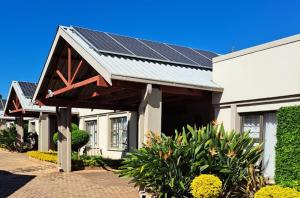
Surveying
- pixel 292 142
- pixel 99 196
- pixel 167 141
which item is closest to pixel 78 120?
pixel 99 196

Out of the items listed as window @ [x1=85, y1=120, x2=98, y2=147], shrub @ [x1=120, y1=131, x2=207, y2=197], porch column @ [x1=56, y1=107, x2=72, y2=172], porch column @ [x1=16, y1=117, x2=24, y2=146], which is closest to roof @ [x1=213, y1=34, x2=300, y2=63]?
shrub @ [x1=120, y1=131, x2=207, y2=197]

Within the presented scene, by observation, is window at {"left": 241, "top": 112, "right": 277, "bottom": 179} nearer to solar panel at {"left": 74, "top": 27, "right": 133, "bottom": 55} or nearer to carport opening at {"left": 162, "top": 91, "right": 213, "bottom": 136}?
carport opening at {"left": 162, "top": 91, "right": 213, "bottom": 136}

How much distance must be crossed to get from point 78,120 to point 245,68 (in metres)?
16.1

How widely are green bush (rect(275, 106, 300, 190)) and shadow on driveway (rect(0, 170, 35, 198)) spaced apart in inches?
283

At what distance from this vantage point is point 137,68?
33.0 ft

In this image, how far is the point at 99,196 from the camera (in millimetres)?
9633

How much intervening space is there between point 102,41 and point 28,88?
15307 millimetres

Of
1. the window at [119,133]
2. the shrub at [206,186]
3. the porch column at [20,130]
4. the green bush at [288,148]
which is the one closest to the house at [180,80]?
the green bush at [288,148]

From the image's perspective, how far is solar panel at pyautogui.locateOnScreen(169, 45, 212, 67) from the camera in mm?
12930

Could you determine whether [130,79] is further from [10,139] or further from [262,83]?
[10,139]

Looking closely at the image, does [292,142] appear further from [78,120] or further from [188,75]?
[78,120]

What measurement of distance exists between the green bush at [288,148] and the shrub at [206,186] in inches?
60.2

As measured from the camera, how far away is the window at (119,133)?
1856 cm

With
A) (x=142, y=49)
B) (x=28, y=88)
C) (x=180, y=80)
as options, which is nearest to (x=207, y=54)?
(x=142, y=49)
